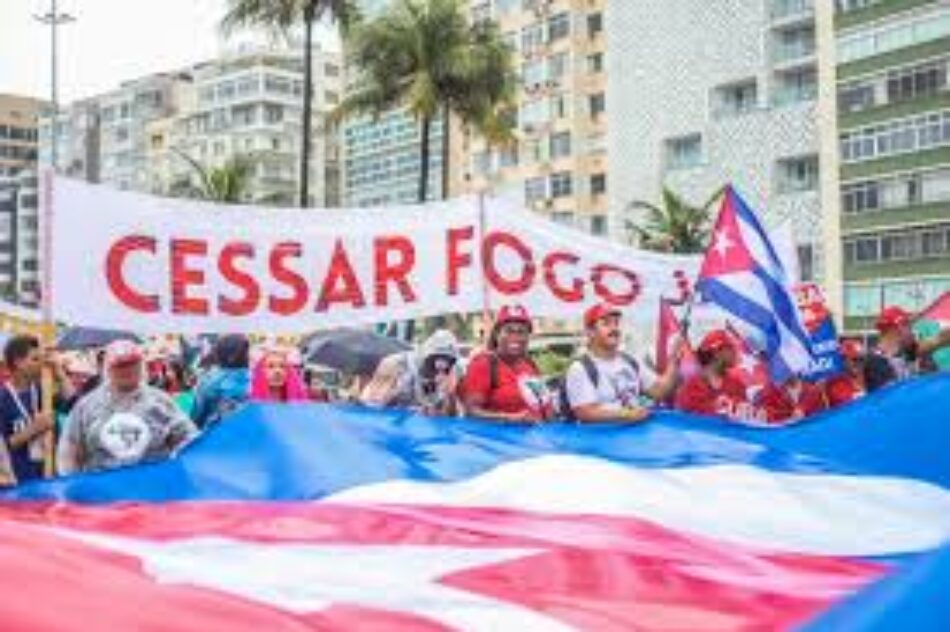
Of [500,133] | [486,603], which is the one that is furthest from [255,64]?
[486,603]

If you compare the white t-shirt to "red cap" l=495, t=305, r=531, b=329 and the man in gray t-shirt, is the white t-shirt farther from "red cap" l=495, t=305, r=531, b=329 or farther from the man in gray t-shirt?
the man in gray t-shirt

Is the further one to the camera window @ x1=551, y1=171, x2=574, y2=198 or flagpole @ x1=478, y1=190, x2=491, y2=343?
window @ x1=551, y1=171, x2=574, y2=198

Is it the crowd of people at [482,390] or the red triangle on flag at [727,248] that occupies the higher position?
the red triangle on flag at [727,248]

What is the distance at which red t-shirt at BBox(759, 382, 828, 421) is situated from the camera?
9320mm

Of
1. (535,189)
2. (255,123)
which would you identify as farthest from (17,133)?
(535,189)

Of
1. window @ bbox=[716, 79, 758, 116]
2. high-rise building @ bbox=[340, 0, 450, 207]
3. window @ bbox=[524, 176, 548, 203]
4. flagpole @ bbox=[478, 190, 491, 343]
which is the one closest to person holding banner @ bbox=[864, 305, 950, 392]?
flagpole @ bbox=[478, 190, 491, 343]

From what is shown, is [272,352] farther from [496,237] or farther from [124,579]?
[124,579]

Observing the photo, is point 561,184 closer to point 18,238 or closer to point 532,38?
point 532,38

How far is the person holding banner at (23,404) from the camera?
825cm

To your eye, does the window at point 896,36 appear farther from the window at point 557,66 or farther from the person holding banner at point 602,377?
the person holding banner at point 602,377

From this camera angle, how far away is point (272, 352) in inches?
451

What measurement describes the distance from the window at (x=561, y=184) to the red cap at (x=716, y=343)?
65891mm

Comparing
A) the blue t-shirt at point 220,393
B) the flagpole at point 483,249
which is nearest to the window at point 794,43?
the flagpole at point 483,249

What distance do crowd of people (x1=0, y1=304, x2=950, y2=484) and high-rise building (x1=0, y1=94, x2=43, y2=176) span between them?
157533 mm
